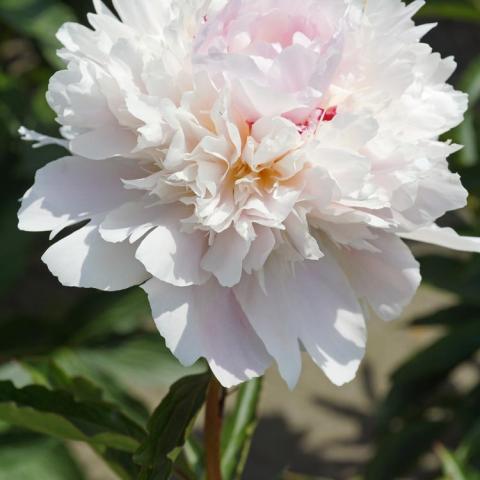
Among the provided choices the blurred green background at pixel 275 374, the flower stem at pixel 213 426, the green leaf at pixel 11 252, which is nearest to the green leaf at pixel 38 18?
the blurred green background at pixel 275 374

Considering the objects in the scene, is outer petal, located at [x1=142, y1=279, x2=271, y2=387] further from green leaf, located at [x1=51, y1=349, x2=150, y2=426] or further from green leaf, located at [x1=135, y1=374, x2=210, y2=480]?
green leaf, located at [x1=51, y1=349, x2=150, y2=426]

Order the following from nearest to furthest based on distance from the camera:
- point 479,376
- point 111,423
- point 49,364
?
point 111,423 → point 49,364 → point 479,376

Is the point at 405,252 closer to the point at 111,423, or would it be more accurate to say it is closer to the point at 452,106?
the point at 452,106

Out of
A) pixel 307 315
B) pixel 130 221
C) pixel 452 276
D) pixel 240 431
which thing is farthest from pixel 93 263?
pixel 452 276

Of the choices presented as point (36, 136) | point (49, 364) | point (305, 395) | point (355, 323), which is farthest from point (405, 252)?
point (305, 395)

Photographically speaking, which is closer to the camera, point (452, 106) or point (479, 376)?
point (452, 106)

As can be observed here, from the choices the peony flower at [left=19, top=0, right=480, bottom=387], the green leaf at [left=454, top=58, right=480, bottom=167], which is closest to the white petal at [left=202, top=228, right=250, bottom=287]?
the peony flower at [left=19, top=0, right=480, bottom=387]
